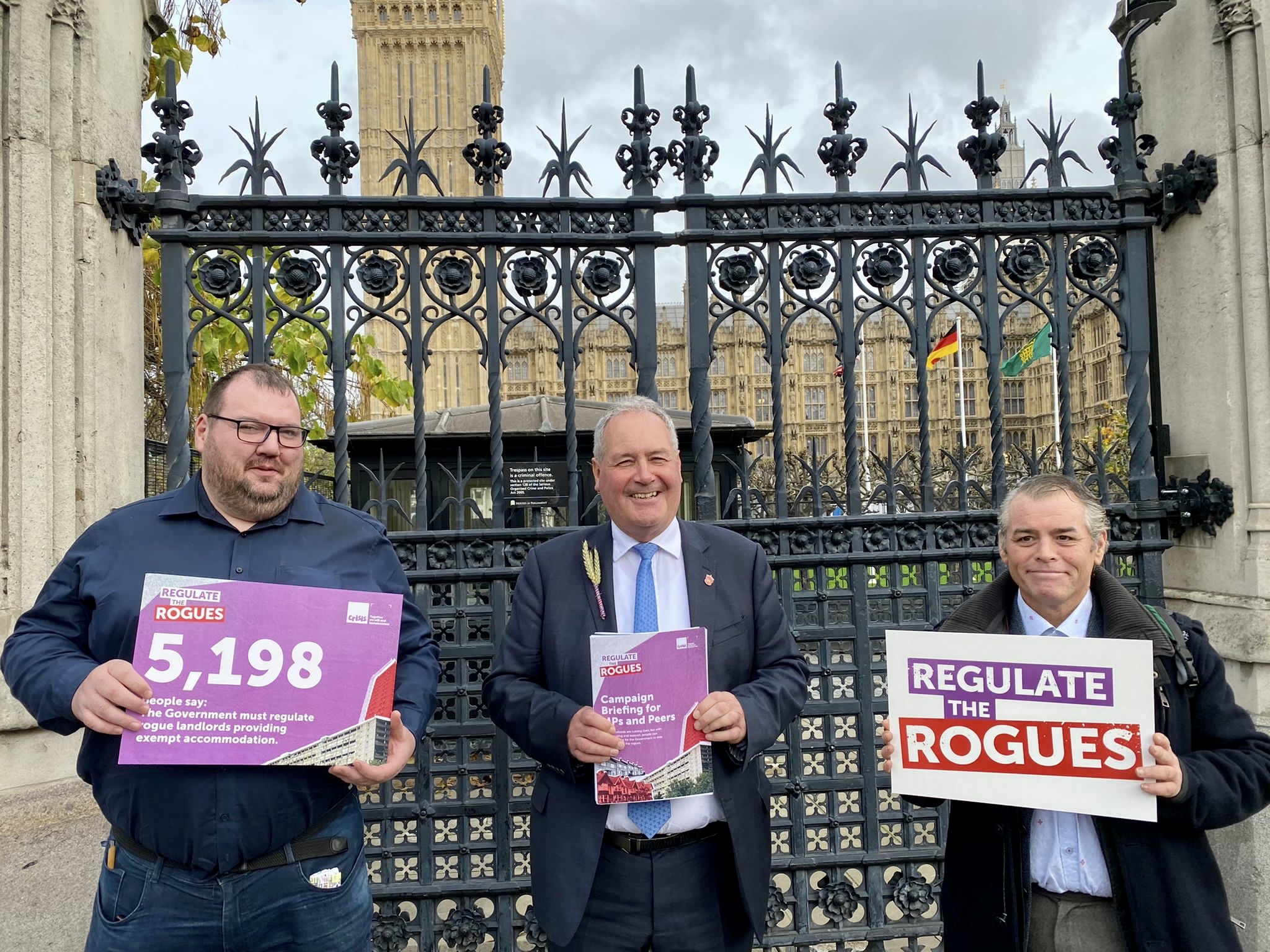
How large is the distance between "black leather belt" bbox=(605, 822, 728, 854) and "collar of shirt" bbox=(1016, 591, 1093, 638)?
3.24 ft

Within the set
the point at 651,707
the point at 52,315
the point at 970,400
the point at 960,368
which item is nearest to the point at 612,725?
the point at 651,707

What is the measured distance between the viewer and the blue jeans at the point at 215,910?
2.17 meters

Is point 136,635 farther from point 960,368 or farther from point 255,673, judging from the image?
point 960,368

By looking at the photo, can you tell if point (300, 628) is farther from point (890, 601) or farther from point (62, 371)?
point (890, 601)

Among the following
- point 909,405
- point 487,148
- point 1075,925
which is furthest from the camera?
point 909,405

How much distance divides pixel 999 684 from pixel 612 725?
1.00 metres

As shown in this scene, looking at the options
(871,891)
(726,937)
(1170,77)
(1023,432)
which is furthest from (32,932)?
(1023,432)

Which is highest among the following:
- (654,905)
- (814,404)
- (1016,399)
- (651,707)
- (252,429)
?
(814,404)

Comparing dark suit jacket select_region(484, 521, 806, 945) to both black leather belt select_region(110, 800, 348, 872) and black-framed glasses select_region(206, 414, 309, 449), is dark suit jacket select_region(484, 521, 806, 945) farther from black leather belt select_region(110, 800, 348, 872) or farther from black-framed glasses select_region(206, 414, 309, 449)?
black-framed glasses select_region(206, 414, 309, 449)

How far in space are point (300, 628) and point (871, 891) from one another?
2.71 meters

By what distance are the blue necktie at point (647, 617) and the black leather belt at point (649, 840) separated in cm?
3

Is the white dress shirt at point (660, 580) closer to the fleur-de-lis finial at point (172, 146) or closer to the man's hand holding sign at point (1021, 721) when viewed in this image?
the man's hand holding sign at point (1021, 721)

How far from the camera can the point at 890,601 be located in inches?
147

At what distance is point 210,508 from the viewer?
236cm
